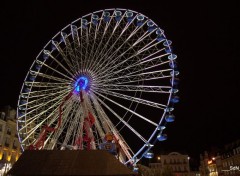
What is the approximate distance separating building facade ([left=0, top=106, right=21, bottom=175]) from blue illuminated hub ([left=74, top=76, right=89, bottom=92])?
23.1 meters

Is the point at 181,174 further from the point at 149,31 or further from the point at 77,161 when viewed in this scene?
the point at 77,161

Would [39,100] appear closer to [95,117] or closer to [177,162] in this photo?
[95,117]

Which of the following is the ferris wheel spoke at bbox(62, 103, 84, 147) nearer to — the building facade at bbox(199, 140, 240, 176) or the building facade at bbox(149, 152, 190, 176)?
the building facade at bbox(199, 140, 240, 176)

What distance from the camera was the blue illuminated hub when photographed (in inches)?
1051

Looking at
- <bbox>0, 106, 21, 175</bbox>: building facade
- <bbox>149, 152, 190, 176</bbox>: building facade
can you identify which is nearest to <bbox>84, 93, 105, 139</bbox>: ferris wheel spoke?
<bbox>0, 106, 21, 175</bbox>: building facade

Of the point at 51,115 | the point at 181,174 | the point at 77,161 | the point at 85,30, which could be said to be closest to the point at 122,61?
the point at 85,30

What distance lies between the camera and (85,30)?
1190 inches

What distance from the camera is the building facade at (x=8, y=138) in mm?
44094

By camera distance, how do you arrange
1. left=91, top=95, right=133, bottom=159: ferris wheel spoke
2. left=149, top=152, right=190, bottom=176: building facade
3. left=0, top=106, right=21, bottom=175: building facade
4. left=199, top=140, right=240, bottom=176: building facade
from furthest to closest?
1. left=149, top=152, right=190, bottom=176: building facade
2. left=199, top=140, right=240, bottom=176: building facade
3. left=0, top=106, right=21, bottom=175: building facade
4. left=91, top=95, right=133, bottom=159: ferris wheel spoke

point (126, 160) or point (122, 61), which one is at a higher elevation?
point (122, 61)

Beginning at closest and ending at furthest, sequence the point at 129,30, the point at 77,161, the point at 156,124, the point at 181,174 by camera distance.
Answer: the point at 77,161 < the point at 156,124 < the point at 129,30 < the point at 181,174

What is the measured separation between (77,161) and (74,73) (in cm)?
1282

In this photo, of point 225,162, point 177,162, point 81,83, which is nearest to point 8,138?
point 81,83

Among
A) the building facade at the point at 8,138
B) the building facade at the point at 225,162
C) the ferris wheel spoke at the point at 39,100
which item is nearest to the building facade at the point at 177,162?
the building facade at the point at 225,162
